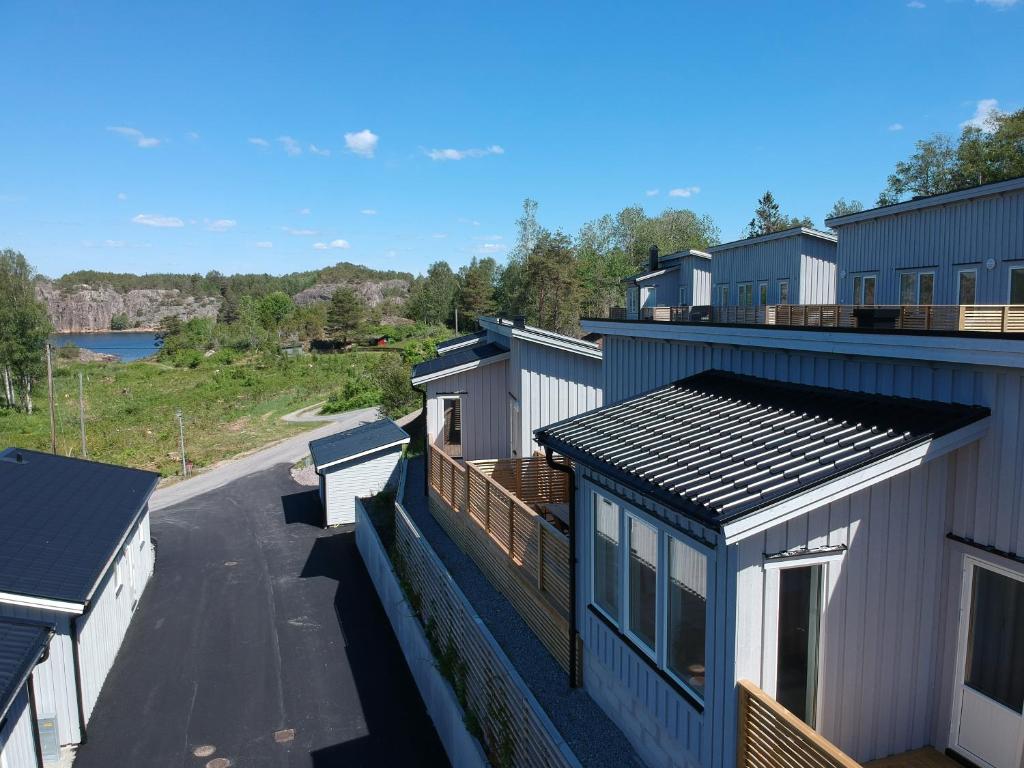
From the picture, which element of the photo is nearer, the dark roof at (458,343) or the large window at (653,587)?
the large window at (653,587)

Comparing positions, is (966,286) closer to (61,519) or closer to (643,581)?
(643,581)

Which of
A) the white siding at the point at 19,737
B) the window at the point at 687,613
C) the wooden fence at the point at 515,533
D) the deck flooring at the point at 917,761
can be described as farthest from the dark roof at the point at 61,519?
the deck flooring at the point at 917,761

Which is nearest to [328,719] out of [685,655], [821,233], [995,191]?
[685,655]

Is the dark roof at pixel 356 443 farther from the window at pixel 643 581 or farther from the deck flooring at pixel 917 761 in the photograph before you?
the deck flooring at pixel 917 761

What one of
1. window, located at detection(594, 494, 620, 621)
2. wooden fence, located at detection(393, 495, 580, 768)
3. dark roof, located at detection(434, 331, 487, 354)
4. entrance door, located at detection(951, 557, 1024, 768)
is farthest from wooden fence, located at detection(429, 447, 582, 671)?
dark roof, located at detection(434, 331, 487, 354)

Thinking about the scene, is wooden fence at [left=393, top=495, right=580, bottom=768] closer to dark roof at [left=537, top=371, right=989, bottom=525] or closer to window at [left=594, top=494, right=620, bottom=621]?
window at [left=594, top=494, right=620, bottom=621]
